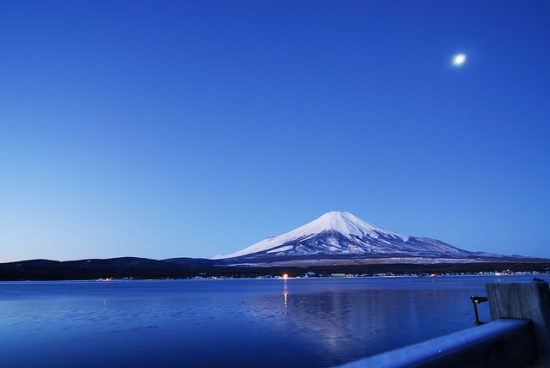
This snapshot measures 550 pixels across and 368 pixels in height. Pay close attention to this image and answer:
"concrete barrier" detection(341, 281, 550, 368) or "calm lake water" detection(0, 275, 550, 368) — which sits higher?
"concrete barrier" detection(341, 281, 550, 368)

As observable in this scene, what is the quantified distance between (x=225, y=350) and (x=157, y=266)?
18924 centimetres

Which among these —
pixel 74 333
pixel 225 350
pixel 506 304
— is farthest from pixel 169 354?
pixel 506 304

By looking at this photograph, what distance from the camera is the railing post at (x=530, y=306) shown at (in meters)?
2.73

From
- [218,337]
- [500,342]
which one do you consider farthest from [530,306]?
[218,337]

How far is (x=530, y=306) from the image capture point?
278 centimetres

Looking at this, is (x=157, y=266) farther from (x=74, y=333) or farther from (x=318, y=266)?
(x=74, y=333)

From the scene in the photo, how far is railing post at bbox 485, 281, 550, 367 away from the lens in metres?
2.73

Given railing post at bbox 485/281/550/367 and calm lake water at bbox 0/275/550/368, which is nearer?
railing post at bbox 485/281/550/367

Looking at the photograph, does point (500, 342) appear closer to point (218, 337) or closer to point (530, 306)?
point (530, 306)

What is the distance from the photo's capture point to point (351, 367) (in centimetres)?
160

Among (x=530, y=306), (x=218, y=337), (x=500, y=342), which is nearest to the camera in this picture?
(x=500, y=342)

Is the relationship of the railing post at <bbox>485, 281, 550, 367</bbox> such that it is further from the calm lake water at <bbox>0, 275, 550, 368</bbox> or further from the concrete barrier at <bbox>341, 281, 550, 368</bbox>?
the calm lake water at <bbox>0, 275, 550, 368</bbox>

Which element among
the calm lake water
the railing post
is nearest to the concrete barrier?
the railing post

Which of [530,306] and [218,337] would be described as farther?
[218,337]
